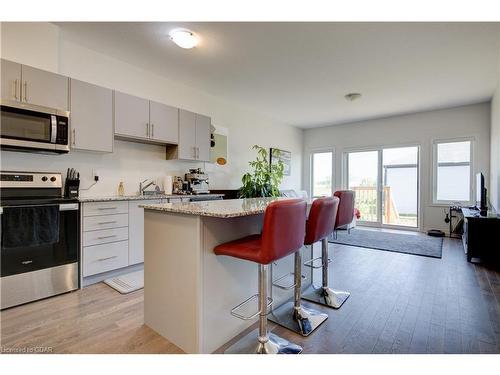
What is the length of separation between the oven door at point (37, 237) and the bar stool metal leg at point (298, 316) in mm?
2061

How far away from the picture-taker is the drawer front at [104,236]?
2.64m

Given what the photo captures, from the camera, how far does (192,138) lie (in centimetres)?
391

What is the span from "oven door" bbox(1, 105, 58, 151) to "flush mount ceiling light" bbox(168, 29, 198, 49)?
1.43m

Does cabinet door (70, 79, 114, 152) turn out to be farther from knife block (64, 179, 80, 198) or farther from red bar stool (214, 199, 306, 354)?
red bar stool (214, 199, 306, 354)

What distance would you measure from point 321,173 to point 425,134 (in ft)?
8.23

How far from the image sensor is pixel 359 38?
2.74m

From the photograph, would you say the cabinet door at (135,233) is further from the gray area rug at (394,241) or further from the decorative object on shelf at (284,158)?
the decorative object on shelf at (284,158)

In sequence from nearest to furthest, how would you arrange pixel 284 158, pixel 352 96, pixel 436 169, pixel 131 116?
pixel 131 116
pixel 352 96
pixel 436 169
pixel 284 158

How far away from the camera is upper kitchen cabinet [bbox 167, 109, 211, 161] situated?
148 inches

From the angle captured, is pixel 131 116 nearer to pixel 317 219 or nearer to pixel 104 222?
pixel 104 222

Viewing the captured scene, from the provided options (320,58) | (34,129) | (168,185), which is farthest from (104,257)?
(320,58)

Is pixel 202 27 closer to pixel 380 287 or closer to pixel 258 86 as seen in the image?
pixel 258 86

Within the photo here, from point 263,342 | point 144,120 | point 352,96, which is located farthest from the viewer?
point 352,96
